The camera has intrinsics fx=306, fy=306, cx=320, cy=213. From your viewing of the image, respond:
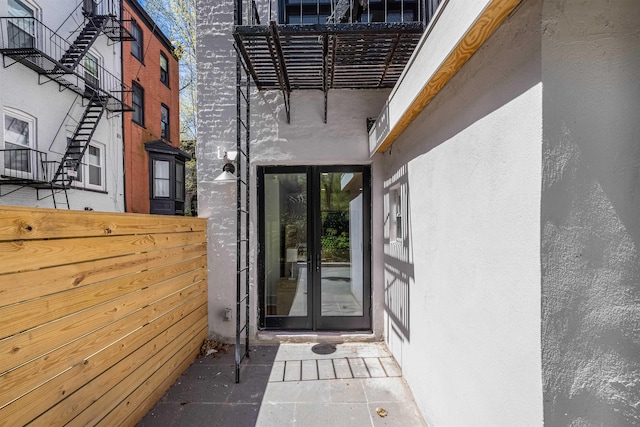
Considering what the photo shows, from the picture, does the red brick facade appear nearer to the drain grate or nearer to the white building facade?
the white building facade

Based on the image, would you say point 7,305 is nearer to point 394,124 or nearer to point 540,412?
point 540,412

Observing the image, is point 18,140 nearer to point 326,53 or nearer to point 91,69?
point 91,69

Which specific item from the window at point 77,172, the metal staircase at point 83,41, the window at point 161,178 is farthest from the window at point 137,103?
the window at point 77,172

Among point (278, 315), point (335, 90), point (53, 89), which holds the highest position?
point (53, 89)

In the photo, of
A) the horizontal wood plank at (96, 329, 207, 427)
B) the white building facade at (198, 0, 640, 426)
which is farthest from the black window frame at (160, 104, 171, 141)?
the horizontal wood plank at (96, 329, 207, 427)

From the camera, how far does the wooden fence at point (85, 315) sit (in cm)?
153

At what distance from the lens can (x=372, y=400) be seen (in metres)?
2.95

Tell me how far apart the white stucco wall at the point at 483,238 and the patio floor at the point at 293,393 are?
46 centimetres

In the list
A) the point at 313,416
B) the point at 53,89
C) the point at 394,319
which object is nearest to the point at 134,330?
the point at 313,416

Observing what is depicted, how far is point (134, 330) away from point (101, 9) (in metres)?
10.8

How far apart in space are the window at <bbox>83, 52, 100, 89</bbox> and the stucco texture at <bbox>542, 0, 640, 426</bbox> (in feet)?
33.6

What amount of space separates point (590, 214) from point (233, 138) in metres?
4.01

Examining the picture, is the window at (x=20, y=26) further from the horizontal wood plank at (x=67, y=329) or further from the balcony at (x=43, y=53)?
the horizontal wood plank at (x=67, y=329)

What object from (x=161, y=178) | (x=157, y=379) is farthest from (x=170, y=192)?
(x=157, y=379)
